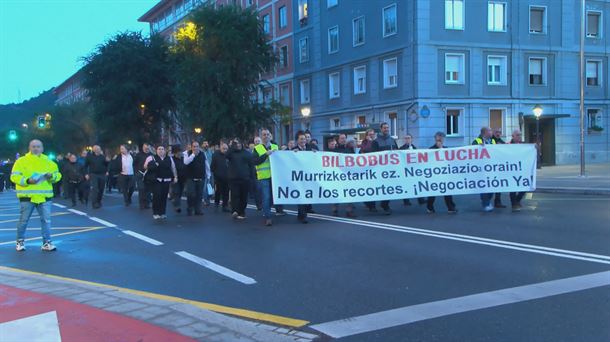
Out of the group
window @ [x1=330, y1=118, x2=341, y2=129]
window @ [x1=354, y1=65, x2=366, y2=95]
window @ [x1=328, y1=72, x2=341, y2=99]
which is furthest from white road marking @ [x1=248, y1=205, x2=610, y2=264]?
window @ [x1=328, y1=72, x2=341, y2=99]

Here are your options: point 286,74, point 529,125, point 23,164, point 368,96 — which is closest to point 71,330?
point 23,164

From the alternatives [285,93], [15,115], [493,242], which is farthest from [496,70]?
[15,115]

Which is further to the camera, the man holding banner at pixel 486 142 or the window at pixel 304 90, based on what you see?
the window at pixel 304 90

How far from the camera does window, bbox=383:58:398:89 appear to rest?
104 ft

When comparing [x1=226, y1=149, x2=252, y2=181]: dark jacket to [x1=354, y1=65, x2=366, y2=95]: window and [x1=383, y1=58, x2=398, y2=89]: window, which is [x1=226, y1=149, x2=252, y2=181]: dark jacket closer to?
[x1=383, y1=58, x2=398, y2=89]: window

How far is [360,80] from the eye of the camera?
1369 inches

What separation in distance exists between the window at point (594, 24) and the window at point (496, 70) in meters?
7.30

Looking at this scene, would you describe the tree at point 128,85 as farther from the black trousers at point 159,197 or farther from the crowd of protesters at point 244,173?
the black trousers at point 159,197

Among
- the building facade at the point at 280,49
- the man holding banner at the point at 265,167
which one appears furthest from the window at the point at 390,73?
the man holding banner at the point at 265,167

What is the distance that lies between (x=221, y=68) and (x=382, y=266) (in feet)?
91.0

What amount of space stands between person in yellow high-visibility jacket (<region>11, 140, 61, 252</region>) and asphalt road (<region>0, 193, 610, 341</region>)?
54cm

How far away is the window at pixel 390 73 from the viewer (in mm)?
31628

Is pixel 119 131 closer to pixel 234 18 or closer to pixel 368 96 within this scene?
pixel 234 18

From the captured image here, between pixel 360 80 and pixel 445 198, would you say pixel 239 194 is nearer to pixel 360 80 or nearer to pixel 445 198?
pixel 445 198
